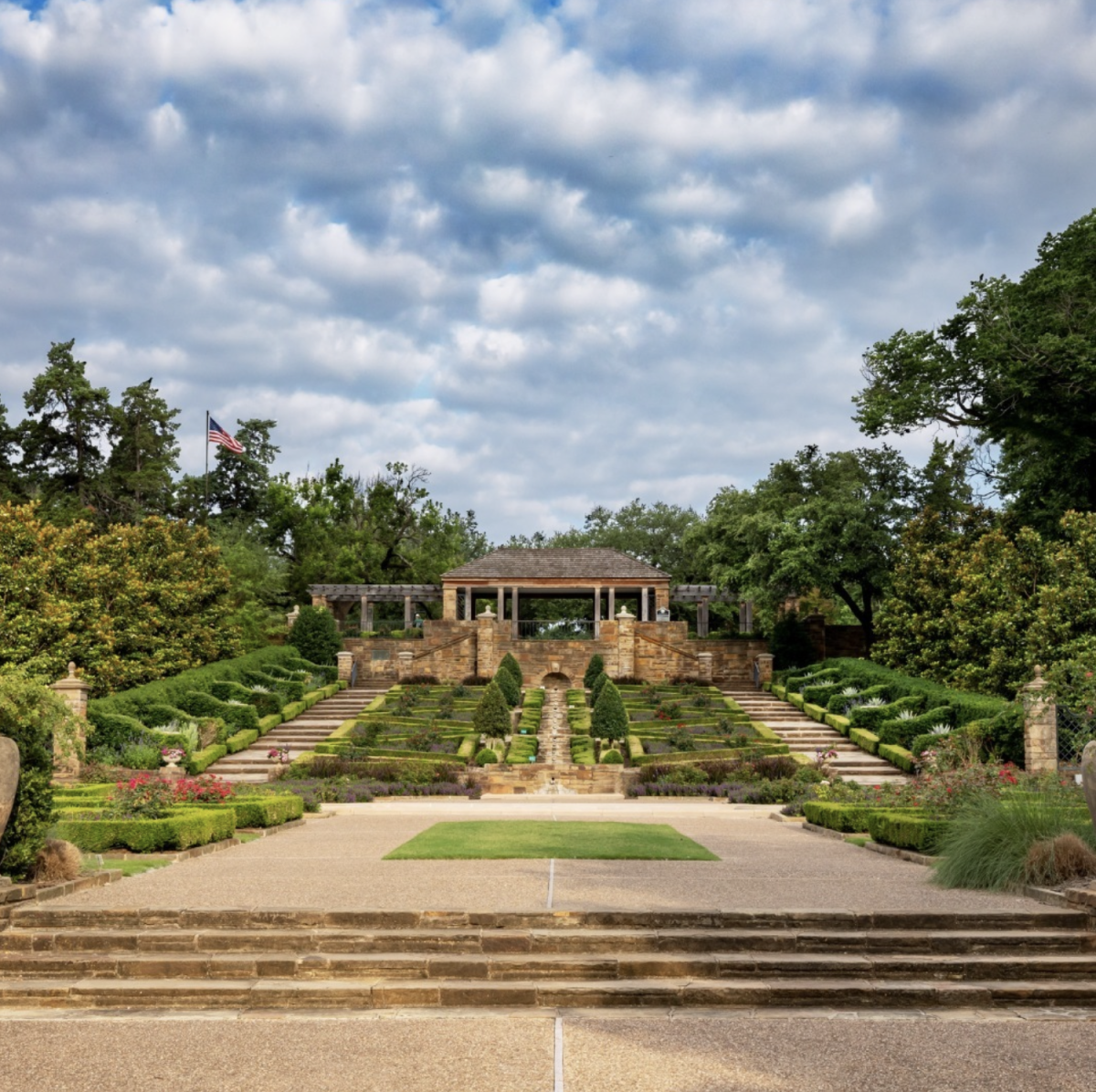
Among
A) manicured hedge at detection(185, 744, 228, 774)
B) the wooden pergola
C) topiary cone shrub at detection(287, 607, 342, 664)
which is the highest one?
the wooden pergola

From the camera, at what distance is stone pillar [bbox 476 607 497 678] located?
137 feet

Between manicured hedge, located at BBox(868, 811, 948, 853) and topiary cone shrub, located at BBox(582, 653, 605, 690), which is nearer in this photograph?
manicured hedge, located at BBox(868, 811, 948, 853)

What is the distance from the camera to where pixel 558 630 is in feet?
163

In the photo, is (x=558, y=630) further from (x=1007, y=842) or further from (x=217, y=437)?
(x=1007, y=842)

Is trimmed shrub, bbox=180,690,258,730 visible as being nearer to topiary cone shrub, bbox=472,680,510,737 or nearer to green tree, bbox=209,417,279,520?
topiary cone shrub, bbox=472,680,510,737

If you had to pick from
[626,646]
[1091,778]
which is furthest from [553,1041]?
[626,646]

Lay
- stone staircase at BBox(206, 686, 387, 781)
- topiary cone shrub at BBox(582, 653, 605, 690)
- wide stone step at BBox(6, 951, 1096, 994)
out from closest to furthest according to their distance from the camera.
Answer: wide stone step at BBox(6, 951, 1096, 994) < stone staircase at BBox(206, 686, 387, 781) < topiary cone shrub at BBox(582, 653, 605, 690)

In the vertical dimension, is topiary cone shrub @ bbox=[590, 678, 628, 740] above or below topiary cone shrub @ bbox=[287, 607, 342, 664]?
below

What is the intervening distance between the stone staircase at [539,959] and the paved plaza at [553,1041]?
183 millimetres

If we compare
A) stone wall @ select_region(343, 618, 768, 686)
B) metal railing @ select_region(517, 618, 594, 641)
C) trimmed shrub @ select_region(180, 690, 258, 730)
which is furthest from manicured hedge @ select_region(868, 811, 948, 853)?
metal railing @ select_region(517, 618, 594, 641)

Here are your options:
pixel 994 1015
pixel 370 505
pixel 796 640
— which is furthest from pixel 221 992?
pixel 370 505

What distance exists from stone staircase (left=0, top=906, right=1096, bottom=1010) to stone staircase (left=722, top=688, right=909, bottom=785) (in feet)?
47.0

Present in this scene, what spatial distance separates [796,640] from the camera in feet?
140

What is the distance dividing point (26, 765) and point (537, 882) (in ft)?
16.3
